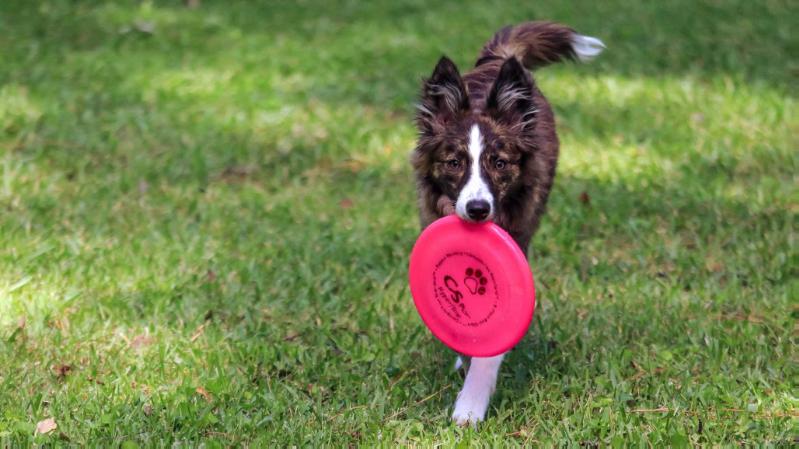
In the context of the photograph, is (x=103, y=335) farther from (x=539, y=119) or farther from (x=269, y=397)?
(x=539, y=119)

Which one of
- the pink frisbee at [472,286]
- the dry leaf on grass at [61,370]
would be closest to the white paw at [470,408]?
the pink frisbee at [472,286]

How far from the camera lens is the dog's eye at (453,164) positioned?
4.60 meters

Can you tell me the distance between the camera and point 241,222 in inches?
272

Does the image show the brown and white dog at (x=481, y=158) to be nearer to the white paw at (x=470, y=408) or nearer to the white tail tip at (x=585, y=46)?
the white paw at (x=470, y=408)

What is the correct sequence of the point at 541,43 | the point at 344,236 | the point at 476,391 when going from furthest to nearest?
the point at 344,236 → the point at 541,43 → the point at 476,391

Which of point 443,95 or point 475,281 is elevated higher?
point 443,95

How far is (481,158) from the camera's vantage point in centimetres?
453

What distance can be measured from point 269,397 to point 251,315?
98cm

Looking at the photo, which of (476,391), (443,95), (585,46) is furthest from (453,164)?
(585,46)

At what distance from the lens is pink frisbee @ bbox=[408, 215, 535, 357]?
14.3ft

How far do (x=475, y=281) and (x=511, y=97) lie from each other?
86 centimetres

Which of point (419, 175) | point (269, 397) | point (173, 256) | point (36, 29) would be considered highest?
point (419, 175)

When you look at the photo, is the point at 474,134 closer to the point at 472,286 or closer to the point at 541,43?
the point at 472,286

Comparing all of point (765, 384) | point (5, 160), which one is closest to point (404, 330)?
point (765, 384)
